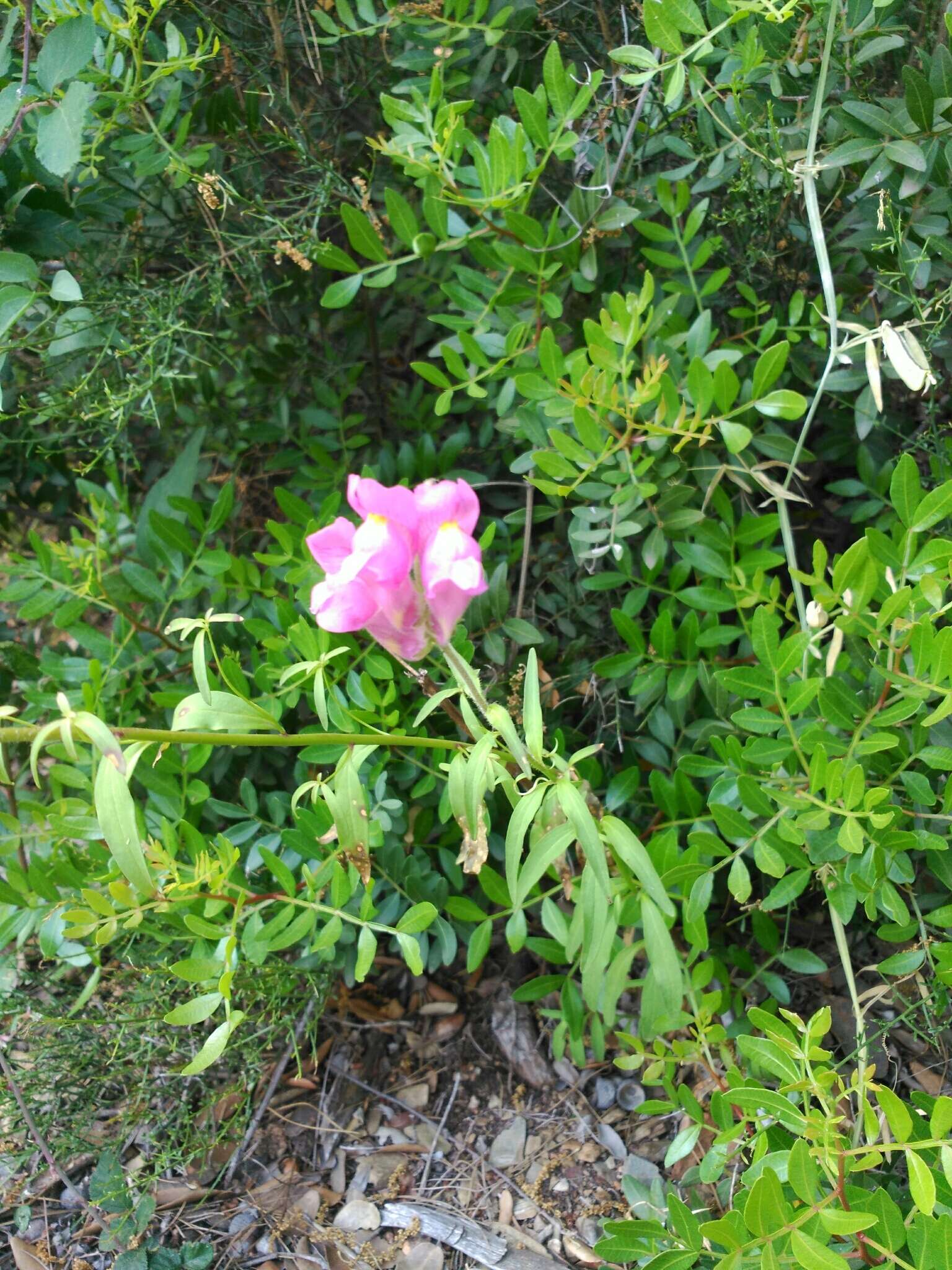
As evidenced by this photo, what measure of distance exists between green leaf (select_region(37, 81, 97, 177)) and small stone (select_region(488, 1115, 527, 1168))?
4.95 ft

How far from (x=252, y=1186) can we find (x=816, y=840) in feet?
3.34

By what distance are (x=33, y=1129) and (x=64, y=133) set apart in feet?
4.37

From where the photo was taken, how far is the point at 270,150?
179 centimetres

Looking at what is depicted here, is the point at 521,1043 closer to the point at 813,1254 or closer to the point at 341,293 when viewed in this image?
the point at 813,1254

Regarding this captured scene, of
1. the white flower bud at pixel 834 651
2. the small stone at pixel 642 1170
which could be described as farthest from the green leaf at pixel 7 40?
the small stone at pixel 642 1170

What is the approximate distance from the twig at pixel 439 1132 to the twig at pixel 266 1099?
0.26 m

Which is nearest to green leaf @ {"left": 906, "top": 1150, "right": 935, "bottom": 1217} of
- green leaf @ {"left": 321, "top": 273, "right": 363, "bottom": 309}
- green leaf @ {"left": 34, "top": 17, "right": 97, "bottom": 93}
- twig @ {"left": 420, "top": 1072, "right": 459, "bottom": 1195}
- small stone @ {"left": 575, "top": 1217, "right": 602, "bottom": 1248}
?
small stone @ {"left": 575, "top": 1217, "right": 602, "bottom": 1248}

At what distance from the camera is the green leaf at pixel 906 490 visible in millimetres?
1356

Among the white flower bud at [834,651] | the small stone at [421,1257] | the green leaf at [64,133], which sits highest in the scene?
the green leaf at [64,133]

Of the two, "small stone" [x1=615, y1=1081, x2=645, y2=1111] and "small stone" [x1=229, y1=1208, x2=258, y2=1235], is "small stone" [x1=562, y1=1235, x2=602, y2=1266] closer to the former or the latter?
"small stone" [x1=615, y1=1081, x2=645, y2=1111]

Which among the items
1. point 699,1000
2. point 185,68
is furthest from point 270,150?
point 699,1000

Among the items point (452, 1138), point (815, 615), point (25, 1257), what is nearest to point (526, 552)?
point (815, 615)

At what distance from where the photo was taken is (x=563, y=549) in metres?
1.83

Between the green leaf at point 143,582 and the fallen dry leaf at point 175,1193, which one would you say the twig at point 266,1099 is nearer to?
the fallen dry leaf at point 175,1193
